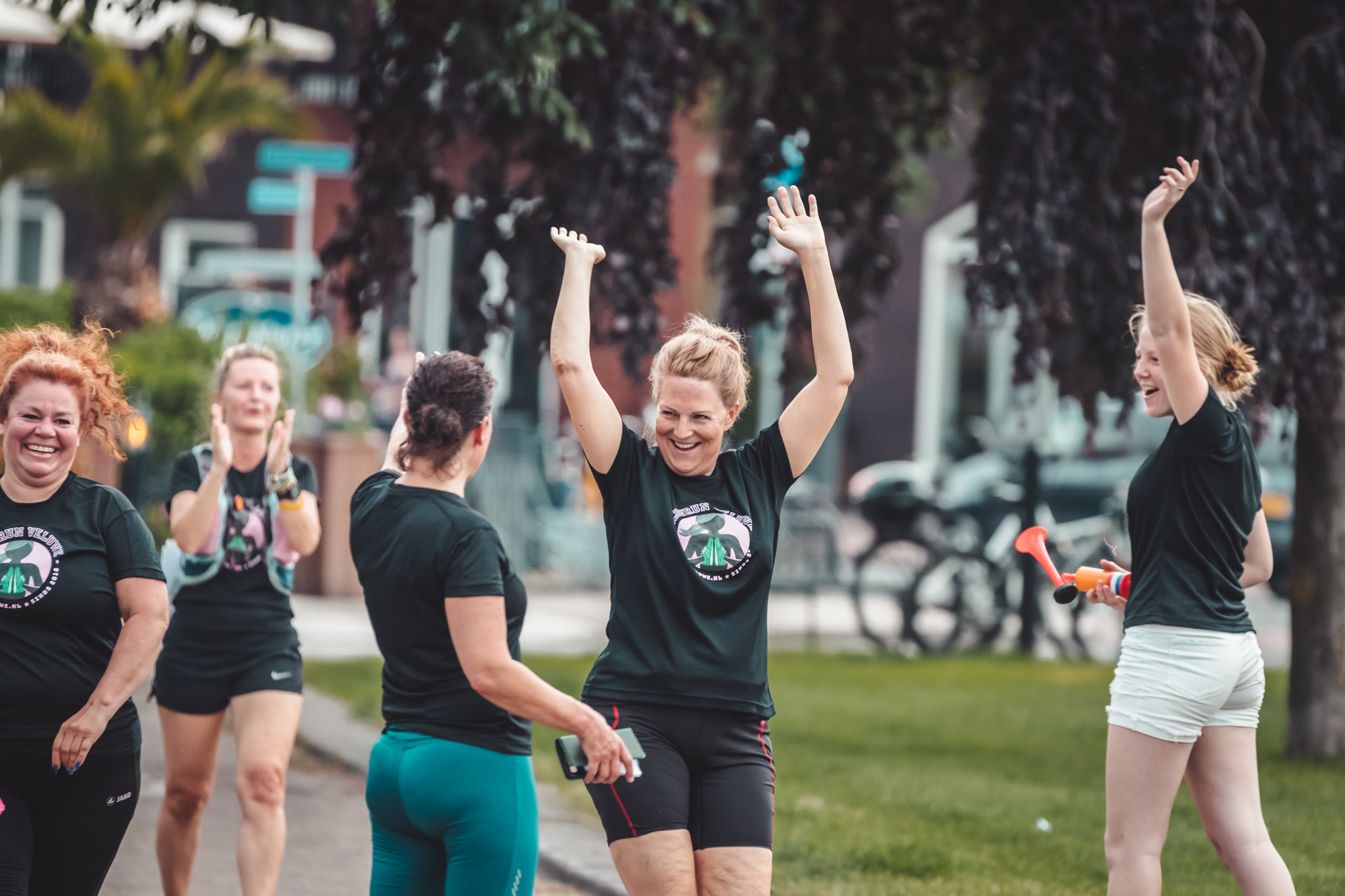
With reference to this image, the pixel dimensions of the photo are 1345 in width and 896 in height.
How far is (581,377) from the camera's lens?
3367mm

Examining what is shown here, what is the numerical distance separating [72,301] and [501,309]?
11.6m

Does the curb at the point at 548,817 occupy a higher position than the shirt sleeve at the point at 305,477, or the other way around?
the shirt sleeve at the point at 305,477

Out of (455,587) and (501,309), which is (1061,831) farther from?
(455,587)

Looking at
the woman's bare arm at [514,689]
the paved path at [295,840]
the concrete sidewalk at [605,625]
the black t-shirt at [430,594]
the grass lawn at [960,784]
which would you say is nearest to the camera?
the woman's bare arm at [514,689]

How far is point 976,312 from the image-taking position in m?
6.39

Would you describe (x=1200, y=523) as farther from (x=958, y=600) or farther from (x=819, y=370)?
(x=958, y=600)

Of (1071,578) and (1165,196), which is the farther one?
(1071,578)

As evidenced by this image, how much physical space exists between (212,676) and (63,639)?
3.87 feet

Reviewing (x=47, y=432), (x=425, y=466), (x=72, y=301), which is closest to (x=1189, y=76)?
(x=425, y=466)

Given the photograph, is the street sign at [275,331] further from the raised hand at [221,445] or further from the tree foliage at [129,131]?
the raised hand at [221,445]

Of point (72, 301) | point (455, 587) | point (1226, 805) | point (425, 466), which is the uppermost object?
point (72, 301)

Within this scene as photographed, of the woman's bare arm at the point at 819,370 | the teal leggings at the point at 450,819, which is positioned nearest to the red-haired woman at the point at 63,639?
the teal leggings at the point at 450,819

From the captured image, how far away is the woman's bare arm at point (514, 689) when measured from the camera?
302 cm

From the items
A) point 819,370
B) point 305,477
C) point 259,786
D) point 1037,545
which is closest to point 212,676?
point 259,786
